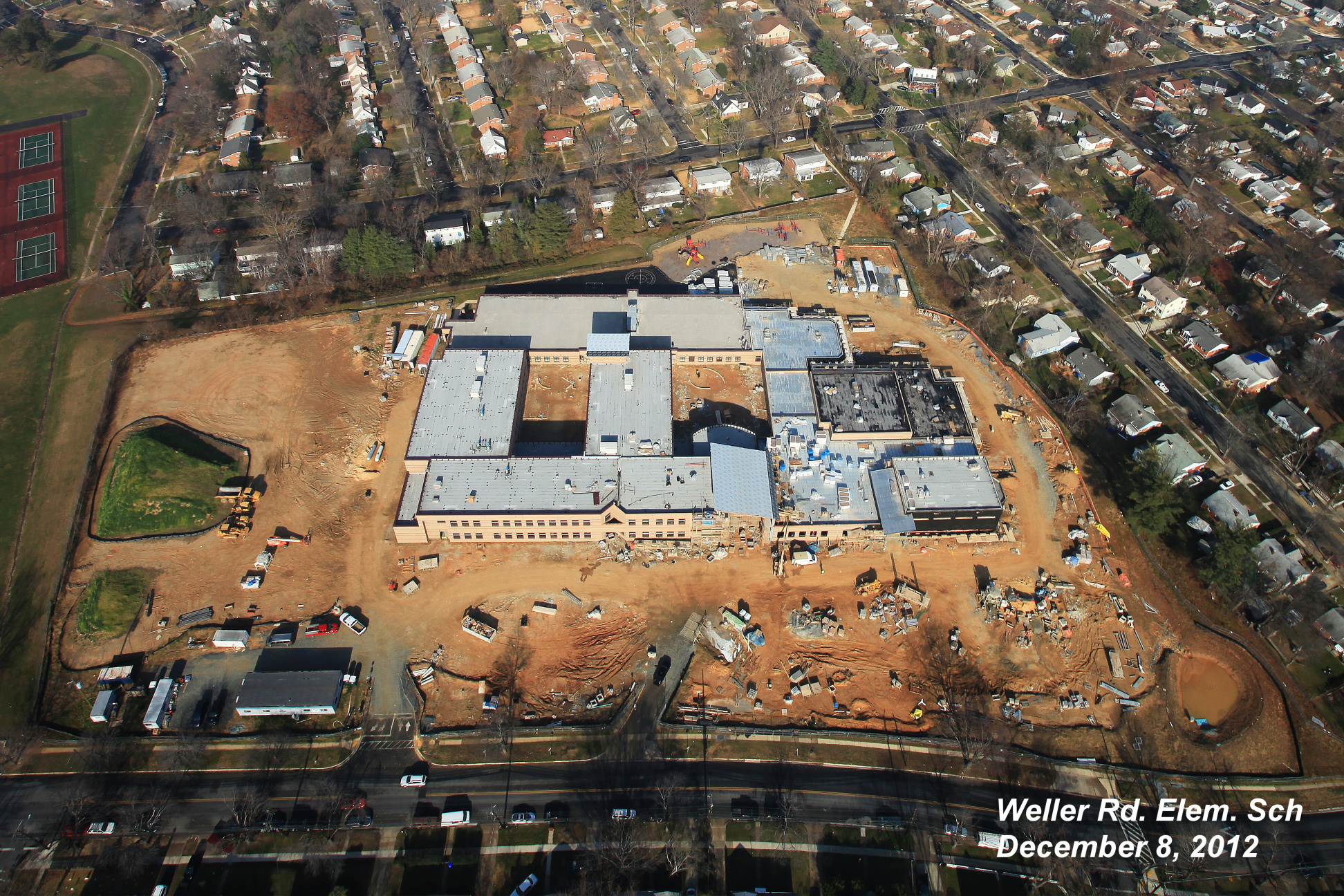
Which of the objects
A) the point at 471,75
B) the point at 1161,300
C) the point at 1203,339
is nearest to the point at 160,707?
the point at 1203,339

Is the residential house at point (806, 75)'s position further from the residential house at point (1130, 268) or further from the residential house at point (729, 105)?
the residential house at point (1130, 268)

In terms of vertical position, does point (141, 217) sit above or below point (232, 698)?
above

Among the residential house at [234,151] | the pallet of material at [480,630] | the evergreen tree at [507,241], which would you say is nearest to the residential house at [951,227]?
the evergreen tree at [507,241]

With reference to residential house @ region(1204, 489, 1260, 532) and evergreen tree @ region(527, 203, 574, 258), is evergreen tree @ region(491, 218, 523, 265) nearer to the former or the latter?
evergreen tree @ region(527, 203, 574, 258)

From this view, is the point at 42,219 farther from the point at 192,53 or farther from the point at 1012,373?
the point at 1012,373

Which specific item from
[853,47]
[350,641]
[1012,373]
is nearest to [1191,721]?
[1012,373]

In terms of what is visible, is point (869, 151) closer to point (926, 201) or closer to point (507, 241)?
point (926, 201)

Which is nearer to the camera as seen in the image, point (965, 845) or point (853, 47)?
point (965, 845)

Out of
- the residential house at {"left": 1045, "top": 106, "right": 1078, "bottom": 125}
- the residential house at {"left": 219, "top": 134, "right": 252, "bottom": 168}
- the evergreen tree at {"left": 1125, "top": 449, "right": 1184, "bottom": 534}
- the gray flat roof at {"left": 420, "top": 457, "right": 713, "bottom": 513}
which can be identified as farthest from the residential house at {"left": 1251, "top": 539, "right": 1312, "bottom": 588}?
the residential house at {"left": 219, "top": 134, "right": 252, "bottom": 168}
